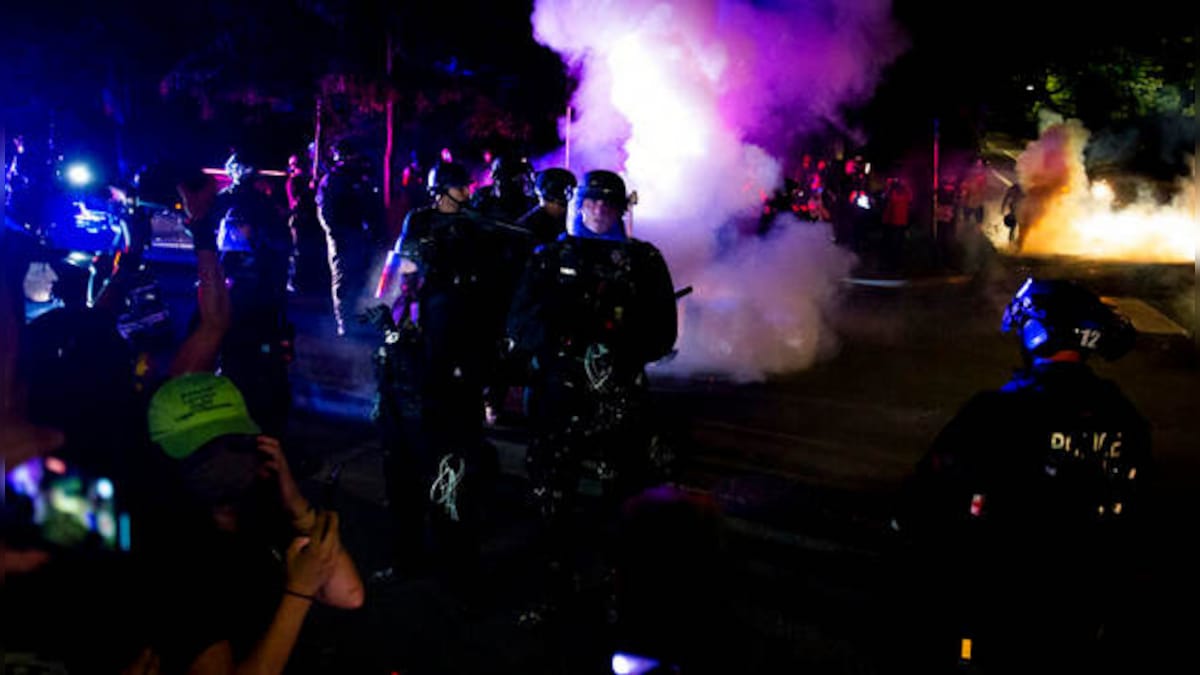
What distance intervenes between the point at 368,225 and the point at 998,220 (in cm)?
2156

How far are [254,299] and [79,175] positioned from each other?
22.8ft

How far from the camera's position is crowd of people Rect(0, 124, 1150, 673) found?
2.40 metres

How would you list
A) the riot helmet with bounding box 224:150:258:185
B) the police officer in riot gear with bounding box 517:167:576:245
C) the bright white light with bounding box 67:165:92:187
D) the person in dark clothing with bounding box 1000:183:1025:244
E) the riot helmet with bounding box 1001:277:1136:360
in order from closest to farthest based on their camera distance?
the riot helmet with bounding box 1001:277:1136:360
the police officer in riot gear with bounding box 517:167:576:245
the riot helmet with bounding box 224:150:258:185
the bright white light with bounding box 67:165:92:187
the person in dark clothing with bounding box 1000:183:1025:244

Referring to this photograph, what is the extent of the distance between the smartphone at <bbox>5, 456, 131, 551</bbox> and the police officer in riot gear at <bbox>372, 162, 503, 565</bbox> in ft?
7.38

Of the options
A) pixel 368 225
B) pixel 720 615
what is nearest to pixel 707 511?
pixel 720 615

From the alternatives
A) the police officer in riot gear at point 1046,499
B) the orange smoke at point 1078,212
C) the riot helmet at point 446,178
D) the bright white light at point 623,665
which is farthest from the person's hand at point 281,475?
the orange smoke at point 1078,212

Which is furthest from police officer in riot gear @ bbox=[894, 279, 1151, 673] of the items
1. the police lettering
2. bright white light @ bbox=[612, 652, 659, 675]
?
bright white light @ bbox=[612, 652, 659, 675]

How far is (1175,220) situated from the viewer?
25984mm

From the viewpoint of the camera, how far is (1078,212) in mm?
29406

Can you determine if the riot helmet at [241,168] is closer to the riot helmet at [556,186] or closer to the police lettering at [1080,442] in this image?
the riot helmet at [556,186]

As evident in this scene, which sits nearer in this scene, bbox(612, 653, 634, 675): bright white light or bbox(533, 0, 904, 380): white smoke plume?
bbox(612, 653, 634, 675): bright white light

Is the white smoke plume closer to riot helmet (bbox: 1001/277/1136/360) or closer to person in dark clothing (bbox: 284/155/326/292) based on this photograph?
person in dark clothing (bbox: 284/155/326/292)

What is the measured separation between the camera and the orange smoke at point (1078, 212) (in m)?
26.0

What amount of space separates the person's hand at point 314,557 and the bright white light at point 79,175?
10.1 meters
